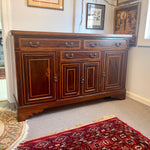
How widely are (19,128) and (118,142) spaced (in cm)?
100

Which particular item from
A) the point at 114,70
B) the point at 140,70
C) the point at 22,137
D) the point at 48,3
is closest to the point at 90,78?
the point at 114,70

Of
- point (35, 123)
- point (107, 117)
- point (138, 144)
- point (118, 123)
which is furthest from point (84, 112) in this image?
point (138, 144)

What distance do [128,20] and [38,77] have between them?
5.46 feet

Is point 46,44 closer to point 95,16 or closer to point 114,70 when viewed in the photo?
point 114,70

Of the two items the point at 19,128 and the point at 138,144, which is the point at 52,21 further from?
the point at 138,144

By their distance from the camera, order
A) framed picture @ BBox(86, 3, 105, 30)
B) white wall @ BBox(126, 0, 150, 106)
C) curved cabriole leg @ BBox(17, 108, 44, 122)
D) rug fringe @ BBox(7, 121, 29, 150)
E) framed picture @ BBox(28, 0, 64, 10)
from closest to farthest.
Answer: rug fringe @ BBox(7, 121, 29, 150) < curved cabriole leg @ BBox(17, 108, 44, 122) < framed picture @ BBox(28, 0, 64, 10) < white wall @ BBox(126, 0, 150, 106) < framed picture @ BBox(86, 3, 105, 30)

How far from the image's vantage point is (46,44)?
1691 mm

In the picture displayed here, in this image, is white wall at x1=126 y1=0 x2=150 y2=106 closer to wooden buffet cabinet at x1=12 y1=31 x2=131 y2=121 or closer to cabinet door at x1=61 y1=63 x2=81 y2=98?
wooden buffet cabinet at x1=12 y1=31 x2=131 y2=121

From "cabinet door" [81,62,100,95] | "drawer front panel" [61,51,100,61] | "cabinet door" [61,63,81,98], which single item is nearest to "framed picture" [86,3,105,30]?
"drawer front panel" [61,51,100,61]

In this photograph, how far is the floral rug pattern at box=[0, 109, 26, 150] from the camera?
4.49ft

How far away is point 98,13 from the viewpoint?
256cm

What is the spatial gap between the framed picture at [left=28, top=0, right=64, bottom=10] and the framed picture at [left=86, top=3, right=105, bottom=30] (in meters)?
0.47

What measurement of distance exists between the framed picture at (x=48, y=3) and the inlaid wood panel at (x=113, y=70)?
961mm

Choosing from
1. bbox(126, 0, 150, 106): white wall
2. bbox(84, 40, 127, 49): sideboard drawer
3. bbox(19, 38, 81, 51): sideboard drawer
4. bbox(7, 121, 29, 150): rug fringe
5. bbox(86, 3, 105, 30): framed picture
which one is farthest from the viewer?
bbox(86, 3, 105, 30): framed picture
